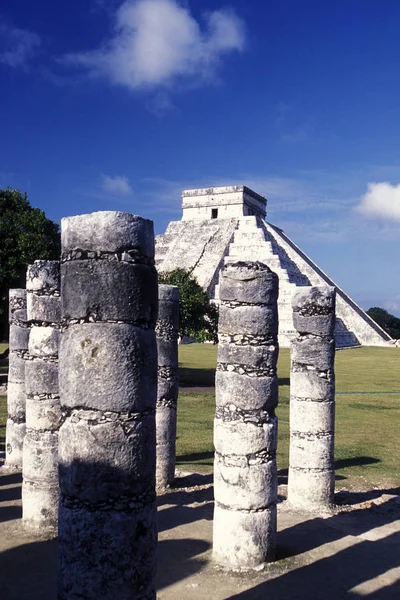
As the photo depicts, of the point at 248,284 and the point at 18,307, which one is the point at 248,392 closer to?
the point at 248,284

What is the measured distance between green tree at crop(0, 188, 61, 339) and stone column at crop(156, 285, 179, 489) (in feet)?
34.5

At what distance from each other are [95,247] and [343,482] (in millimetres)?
8147

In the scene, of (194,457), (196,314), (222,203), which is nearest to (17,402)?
(194,457)

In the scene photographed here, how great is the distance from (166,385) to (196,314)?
1218cm

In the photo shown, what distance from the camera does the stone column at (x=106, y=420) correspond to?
4.35 m

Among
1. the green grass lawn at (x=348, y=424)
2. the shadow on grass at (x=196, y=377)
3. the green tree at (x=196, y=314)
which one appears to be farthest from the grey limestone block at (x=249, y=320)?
the shadow on grass at (x=196, y=377)

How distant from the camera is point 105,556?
4.32 m

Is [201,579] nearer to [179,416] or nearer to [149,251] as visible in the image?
[149,251]

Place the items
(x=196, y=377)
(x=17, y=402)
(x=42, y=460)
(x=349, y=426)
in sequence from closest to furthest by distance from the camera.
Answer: (x=42, y=460), (x=17, y=402), (x=349, y=426), (x=196, y=377)

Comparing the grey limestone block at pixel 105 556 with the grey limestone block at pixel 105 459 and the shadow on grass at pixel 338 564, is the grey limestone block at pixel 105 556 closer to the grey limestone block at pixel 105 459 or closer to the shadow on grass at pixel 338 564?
the grey limestone block at pixel 105 459

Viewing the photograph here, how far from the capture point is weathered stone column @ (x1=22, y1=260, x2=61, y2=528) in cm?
808

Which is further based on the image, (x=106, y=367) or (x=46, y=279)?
(x=46, y=279)

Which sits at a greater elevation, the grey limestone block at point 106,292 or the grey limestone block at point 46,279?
the grey limestone block at point 46,279

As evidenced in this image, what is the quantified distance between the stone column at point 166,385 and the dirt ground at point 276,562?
654mm
